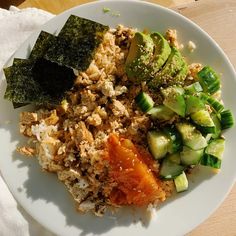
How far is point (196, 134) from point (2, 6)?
1.25 m

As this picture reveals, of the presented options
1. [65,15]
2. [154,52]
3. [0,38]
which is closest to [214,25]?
[154,52]

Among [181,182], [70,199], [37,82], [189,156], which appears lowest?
[70,199]

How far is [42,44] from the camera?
2379 millimetres

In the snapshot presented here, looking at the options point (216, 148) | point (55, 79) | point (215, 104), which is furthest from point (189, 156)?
point (55, 79)

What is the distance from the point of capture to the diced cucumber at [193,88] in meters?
2.32

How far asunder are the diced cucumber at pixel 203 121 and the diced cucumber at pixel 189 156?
0.09 metres

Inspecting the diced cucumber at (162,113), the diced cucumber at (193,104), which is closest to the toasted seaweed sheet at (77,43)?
the diced cucumber at (162,113)

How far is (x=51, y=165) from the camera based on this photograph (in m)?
2.29

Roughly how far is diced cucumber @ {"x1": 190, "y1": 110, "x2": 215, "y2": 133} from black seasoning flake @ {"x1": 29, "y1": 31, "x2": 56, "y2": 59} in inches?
26.0

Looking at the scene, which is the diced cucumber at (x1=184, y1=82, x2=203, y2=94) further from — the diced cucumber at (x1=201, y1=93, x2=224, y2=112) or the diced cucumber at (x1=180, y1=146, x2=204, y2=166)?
the diced cucumber at (x1=180, y1=146, x2=204, y2=166)

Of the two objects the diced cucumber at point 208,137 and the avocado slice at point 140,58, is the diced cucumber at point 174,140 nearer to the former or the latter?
the diced cucumber at point 208,137

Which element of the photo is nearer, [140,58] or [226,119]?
[140,58]

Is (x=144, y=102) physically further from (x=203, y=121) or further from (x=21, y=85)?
(x=21, y=85)

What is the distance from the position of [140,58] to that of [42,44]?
42 cm
